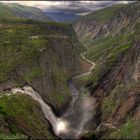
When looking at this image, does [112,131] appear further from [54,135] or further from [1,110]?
[1,110]

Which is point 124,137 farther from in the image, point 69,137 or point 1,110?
point 1,110

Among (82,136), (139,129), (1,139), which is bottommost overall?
(82,136)

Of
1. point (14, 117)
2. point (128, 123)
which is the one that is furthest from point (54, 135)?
point (128, 123)

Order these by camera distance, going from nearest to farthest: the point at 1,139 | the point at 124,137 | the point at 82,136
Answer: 1. the point at 1,139
2. the point at 124,137
3. the point at 82,136

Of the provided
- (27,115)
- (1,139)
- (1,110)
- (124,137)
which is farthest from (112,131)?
(1,139)

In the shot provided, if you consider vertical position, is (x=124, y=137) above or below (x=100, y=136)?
above

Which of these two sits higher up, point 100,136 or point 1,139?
point 1,139

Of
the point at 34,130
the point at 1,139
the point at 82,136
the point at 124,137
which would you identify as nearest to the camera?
the point at 1,139

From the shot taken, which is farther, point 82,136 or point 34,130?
point 82,136

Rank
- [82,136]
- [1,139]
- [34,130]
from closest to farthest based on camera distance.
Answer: [1,139]
[34,130]
[82,136]
